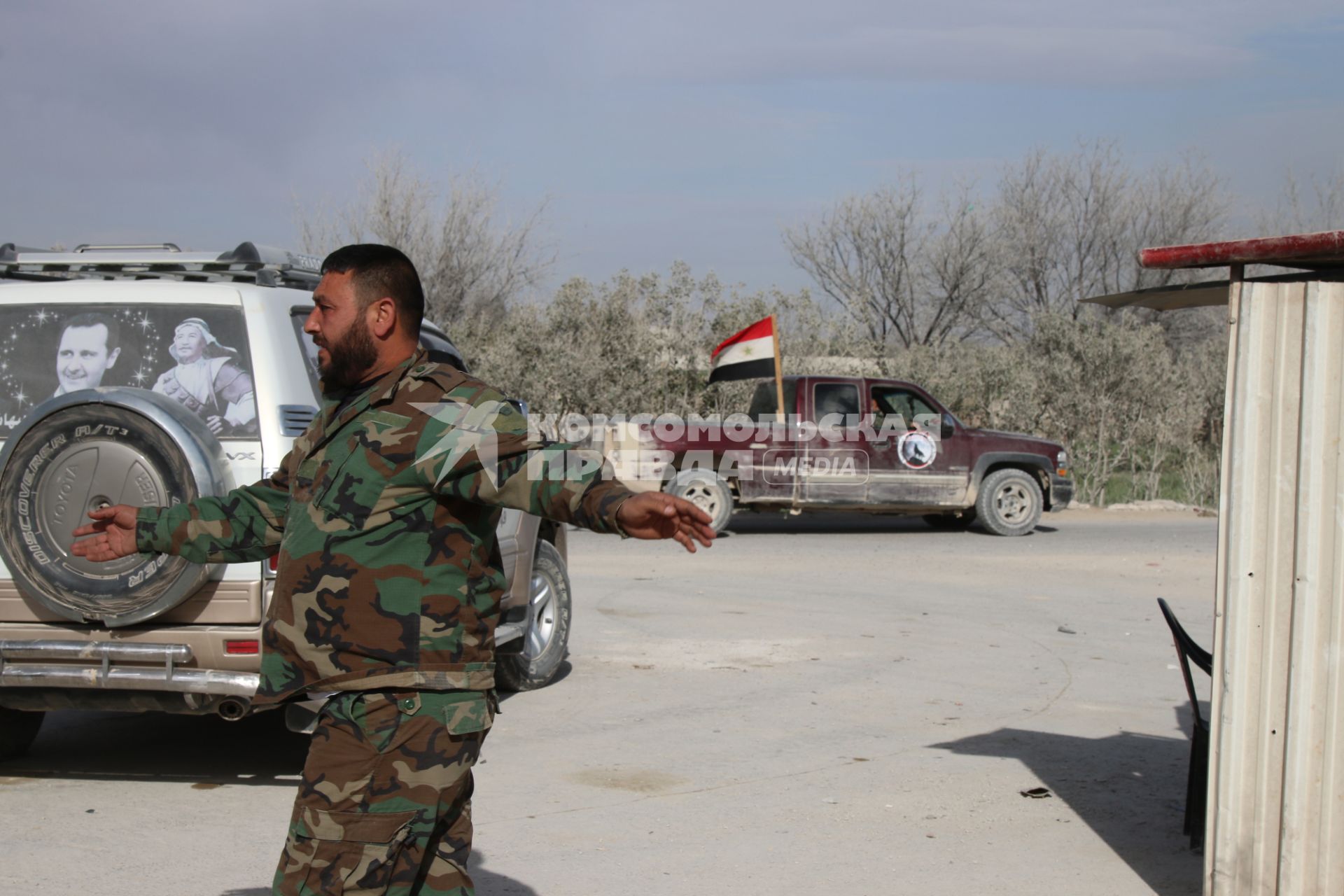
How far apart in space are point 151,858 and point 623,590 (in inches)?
293

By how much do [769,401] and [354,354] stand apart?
13314 millimetres

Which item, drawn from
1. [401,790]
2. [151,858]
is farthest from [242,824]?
[401,790]

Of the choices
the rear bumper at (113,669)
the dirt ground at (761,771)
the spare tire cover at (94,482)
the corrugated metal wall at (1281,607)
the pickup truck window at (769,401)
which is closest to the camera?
the corrugated metal wall at (1281,607)

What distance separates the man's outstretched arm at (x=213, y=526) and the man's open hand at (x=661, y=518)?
1007 millimetres

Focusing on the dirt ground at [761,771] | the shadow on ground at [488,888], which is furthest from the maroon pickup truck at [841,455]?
the shadow on ground at [488,888]

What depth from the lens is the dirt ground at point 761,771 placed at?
4.81 m

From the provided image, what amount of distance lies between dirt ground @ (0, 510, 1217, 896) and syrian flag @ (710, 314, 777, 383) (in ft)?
19.6

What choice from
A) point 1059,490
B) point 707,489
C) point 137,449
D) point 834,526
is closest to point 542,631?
point 137,449

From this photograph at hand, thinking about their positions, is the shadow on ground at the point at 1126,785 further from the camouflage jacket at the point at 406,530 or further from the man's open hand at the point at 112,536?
the man's open hand at the point at 112,536

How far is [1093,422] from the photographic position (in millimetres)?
21969

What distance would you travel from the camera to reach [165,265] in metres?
6.15

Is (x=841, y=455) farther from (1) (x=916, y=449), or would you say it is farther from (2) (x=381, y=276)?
(2) (x=381, y=276)

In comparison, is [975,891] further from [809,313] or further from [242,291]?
[809,313]

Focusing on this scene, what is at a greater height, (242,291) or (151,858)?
(242,291)
